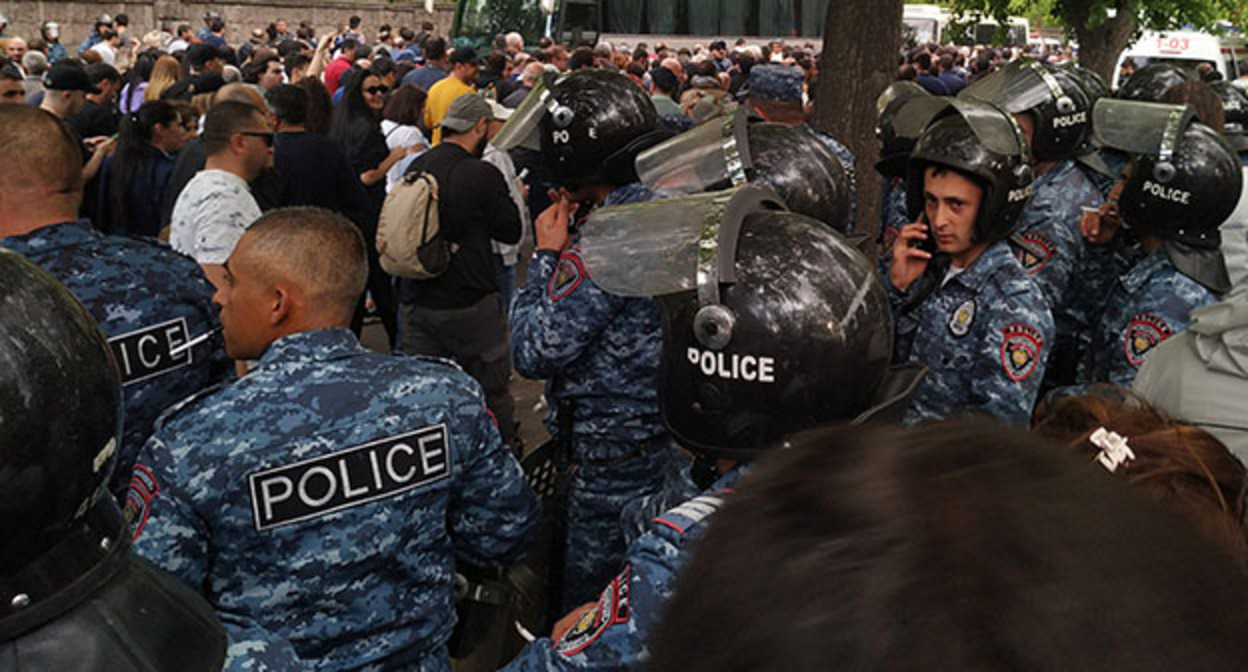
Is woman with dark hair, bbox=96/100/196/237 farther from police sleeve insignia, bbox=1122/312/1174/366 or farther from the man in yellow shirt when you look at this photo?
police sleeve insignia, bbox=1122/312/1174/366

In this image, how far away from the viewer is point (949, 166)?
11.5ft

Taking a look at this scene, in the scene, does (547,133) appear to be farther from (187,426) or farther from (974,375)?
(187,426)

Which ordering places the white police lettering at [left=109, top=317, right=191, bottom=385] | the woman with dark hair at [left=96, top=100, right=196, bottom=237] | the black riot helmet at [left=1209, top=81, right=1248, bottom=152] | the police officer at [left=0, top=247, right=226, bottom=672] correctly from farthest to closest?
the black riot helmet at [left=1209, top=81, right=1248, bottom=152] → the woman with dark hair at [left=96, top=100, right=196, bottom=237] → the white police lettering at [left=109, top=317, right=191, bottom=385] → the police officer at [left=0, top=247, right=226, bottom=672]

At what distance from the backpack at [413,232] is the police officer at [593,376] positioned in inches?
72.1

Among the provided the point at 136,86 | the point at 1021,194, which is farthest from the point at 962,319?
the point at 136,86

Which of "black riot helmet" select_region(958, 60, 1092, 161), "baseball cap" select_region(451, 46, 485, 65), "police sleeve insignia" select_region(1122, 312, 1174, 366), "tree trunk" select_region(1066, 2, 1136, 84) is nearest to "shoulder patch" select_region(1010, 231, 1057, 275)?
"police sleeve insignia" select_region(1122, 312, 1174, 366)

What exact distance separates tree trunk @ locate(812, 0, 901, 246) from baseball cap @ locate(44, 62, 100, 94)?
5140 millimetres

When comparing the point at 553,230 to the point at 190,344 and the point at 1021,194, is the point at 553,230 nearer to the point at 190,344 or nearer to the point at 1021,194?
the point at 190,344

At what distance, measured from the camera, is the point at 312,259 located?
8.79 feet

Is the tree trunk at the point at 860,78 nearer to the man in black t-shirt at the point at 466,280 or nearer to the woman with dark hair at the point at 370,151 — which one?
the man in black t-shirt at the point at 466,280

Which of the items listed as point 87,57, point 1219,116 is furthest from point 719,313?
point 87,57

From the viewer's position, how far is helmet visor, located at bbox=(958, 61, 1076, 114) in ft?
16.8

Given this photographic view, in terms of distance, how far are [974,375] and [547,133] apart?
5.80 feet

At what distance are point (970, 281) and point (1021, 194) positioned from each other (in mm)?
404
